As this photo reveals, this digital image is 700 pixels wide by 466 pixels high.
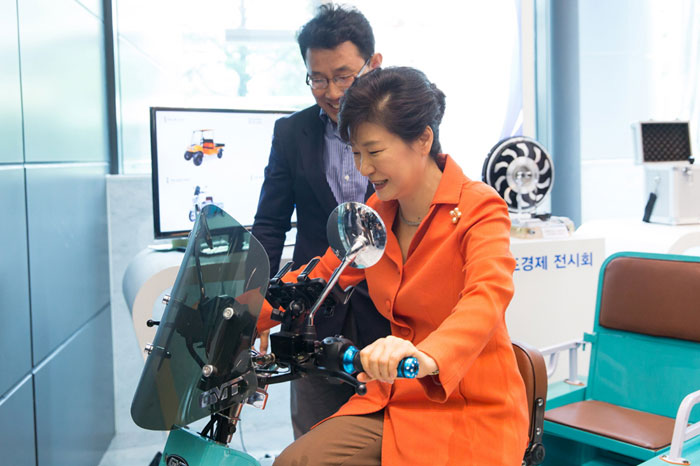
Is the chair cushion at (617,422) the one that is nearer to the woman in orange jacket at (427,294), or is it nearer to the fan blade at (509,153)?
the woman in orange jacket at (427,294)

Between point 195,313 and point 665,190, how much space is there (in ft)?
9.56

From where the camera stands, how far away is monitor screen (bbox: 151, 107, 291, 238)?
2709 millimetres

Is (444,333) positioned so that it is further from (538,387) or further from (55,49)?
(55,49)

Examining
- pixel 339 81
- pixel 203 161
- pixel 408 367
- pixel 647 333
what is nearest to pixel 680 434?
pixel 647 333

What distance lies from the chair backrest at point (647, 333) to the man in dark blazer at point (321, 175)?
0.87 m

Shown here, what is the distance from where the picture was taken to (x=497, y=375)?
4.37 feet

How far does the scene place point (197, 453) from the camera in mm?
1073

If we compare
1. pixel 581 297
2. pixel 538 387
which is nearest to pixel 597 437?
pixel 538 387

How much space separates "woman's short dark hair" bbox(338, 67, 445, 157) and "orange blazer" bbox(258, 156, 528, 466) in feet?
0.49

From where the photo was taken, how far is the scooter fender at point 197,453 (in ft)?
3.48

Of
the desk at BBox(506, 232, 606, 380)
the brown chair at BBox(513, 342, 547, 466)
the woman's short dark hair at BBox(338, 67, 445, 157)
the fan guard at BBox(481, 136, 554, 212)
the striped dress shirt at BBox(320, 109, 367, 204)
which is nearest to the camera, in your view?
the woman's short dark hair at BBox(338, 67, 445, 157)

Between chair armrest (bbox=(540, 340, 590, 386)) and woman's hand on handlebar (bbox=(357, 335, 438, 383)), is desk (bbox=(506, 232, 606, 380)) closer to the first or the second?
chair armrest (bbox=(540, 340, 590, 386))

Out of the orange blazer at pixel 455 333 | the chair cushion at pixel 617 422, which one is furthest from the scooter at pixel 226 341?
the chair cushion at pixel 617 422

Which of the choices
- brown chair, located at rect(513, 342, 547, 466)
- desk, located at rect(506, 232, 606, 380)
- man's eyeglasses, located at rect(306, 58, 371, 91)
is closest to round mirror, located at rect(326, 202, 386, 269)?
brown chair, located at rect(513, 342, 547, 466)
